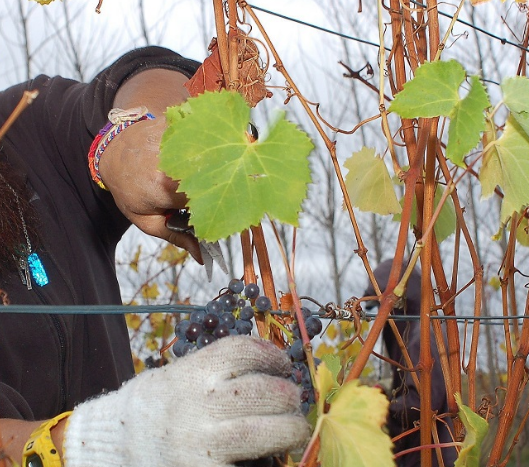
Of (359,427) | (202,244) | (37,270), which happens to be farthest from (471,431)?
(37,270)

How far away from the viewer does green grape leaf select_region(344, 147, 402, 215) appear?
3.42ft

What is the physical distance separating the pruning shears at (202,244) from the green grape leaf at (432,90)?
44 cm

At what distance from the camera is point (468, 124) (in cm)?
70

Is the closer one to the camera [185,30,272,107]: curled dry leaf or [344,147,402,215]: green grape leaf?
[185,30,272,107]: curled dry leaf

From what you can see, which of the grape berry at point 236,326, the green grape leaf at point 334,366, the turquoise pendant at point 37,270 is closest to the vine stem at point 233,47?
the grape berry at point 236,326

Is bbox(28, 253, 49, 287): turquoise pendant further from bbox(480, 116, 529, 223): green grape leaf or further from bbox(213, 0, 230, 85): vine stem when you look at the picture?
bbox(480, 116, 529, 223): green grape leaf

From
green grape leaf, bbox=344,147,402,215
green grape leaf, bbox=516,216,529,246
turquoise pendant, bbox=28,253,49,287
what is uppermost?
green grape leaf, bbox=344,147,402,215

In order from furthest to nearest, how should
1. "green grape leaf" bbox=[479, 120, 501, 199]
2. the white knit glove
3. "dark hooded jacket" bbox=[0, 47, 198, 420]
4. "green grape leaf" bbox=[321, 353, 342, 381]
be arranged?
"dark hooded jacket" bbox=[0, 47, 198, 420] < "green grape leaf" bbox=[321, 353, 342, 381] < "green grape leaf" bbox=[479, 120, 501, 199] < the white knit glove

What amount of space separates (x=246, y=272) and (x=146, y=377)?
18cm

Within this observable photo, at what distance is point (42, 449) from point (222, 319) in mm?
325

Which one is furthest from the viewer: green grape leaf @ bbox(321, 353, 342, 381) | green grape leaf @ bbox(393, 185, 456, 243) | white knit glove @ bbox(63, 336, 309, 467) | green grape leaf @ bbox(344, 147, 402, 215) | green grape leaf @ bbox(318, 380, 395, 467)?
green grape leaf @ bbox(393, 185, 456, 243)

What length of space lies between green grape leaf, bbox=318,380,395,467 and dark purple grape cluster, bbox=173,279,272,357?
0.18m

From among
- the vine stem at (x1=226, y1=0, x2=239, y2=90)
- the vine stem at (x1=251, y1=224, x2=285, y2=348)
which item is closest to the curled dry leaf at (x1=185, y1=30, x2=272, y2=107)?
the vine stem at (x1=226, y1=0, x2=239, y2=90)

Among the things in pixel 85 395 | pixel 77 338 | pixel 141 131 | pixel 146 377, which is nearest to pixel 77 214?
pixel 77 338
